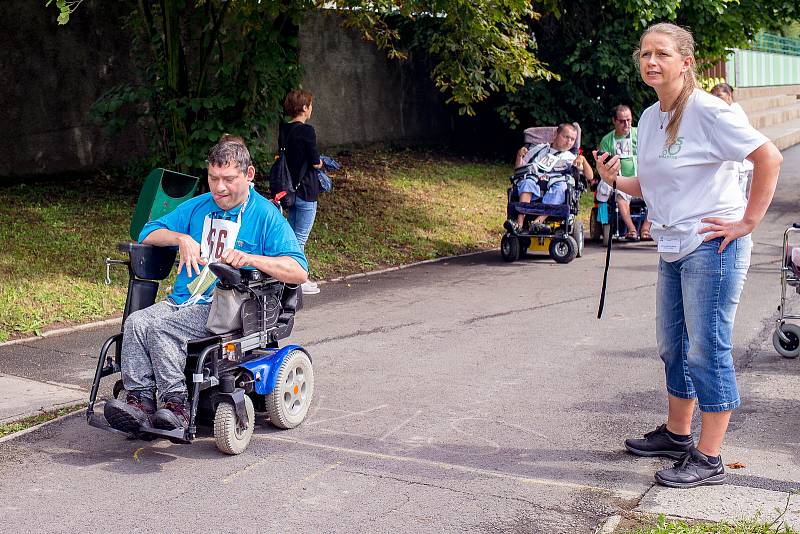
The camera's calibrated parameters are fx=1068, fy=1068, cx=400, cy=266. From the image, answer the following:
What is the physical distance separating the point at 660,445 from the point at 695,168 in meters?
1.47

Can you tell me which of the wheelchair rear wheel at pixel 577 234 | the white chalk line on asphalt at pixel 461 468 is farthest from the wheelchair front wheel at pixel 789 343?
the wheelchair rear wheel at pixel 577 234

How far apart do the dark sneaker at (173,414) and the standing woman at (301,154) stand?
15.5ft

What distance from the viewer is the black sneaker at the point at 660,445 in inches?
208

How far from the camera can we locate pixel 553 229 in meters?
12.2

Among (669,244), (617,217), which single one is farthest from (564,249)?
(669,244)

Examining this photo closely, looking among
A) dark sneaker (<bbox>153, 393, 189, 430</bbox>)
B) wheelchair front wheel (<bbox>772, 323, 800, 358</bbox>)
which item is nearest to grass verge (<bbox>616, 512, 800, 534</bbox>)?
dark sneaker (<bbox>153, 393, 189, 430</bbox>)

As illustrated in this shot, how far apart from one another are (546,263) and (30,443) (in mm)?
7462

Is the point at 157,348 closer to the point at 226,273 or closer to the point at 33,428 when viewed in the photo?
the point at 226,273

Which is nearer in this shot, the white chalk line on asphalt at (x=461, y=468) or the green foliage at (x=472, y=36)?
the white chalk line on asphalt at (x=461, y=468)

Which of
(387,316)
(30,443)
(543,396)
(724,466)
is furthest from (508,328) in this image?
(30,443)

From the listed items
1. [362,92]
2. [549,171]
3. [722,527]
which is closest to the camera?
[722,527]

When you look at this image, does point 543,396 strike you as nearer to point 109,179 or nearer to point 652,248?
point 652,248

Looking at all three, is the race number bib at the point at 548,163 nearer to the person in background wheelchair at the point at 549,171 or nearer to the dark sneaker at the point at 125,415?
the person in background wheelchair at the point at 549,171

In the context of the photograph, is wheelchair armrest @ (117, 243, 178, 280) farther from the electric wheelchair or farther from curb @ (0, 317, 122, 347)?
curb @ (0, 317, 122, 347)
